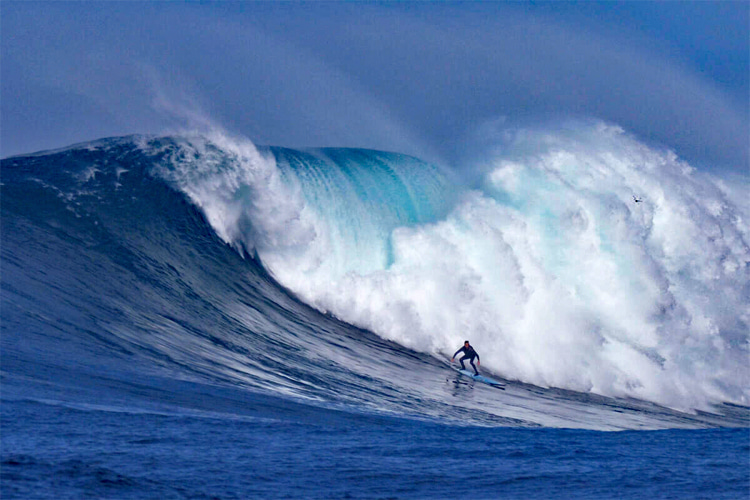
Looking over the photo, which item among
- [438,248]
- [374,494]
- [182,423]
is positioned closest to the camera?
[374,494]

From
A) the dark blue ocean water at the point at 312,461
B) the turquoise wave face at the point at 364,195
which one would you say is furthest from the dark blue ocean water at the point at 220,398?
the turquoise wave face at the point at 364,195

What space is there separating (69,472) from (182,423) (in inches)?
62.3

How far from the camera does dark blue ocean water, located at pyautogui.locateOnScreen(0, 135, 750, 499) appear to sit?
5.62 meters

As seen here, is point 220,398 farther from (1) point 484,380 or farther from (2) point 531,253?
(2) point 531,253

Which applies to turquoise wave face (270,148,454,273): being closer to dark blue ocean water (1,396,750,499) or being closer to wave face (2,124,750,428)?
wave face (2,124,750,428)

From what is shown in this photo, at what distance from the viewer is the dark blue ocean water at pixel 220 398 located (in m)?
5.62

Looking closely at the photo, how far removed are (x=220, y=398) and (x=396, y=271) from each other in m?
8.00

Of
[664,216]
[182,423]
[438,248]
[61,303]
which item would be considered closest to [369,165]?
[438,248]

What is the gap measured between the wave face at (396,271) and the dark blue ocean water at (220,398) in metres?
0.07

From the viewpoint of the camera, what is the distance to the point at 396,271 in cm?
1562

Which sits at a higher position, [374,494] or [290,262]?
[290,262]

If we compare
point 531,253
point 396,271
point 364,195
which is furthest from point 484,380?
point 364,195

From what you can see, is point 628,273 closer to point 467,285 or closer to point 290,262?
point 467,285

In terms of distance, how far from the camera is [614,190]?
1802 centimetres
